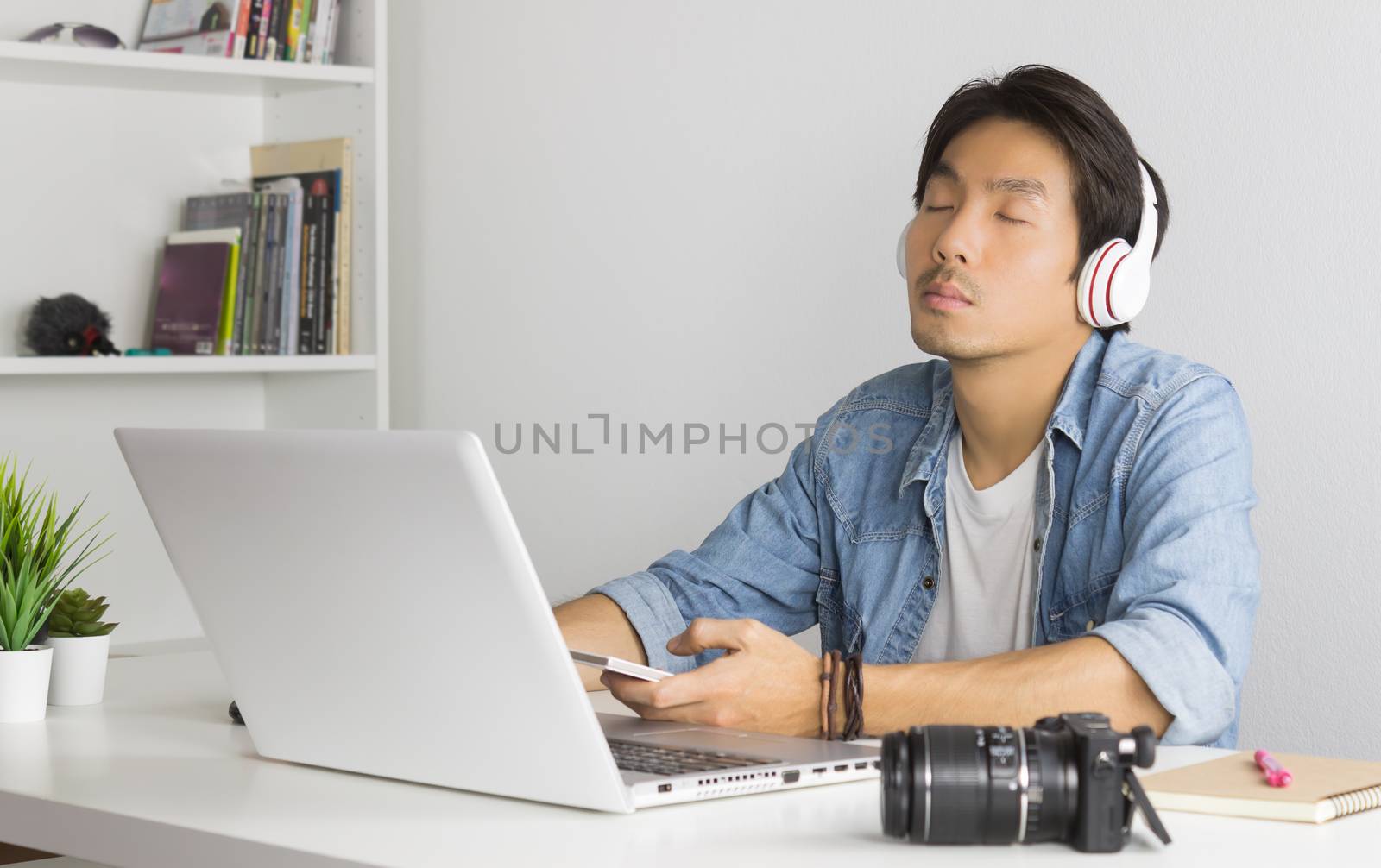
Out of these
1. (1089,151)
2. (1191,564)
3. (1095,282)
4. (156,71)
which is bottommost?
(1191,564)

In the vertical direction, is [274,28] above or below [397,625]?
above

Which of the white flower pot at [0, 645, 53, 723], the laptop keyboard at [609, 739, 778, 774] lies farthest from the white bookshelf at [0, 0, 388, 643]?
the laptop keyboard at [609, 739, 778, 774]

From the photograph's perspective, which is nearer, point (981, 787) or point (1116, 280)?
point (981, 787)

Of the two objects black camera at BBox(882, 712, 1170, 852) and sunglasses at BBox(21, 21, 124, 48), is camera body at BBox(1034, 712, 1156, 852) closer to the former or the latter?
black camera at BBox(882, 712, 1170, 852)

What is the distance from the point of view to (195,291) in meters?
2.82

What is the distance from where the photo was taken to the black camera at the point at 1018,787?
2.83 feet

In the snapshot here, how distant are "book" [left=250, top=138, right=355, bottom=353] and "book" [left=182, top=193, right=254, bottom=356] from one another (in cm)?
10

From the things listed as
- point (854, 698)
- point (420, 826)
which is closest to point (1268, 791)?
point (854, 698)

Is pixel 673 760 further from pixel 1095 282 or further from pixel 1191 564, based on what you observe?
pixel 1095 282

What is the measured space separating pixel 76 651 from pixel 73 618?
35mm

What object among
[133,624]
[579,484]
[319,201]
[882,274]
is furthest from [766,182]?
[133,624]

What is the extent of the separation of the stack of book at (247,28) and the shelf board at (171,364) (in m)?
0.54

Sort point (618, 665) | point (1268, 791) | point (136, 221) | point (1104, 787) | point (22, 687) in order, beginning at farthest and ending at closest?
point (136, 221) < point (22, 687) < point (618, 665) < point (1268, 791) < point (1104, 787)

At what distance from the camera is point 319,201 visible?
2840 millimetres
